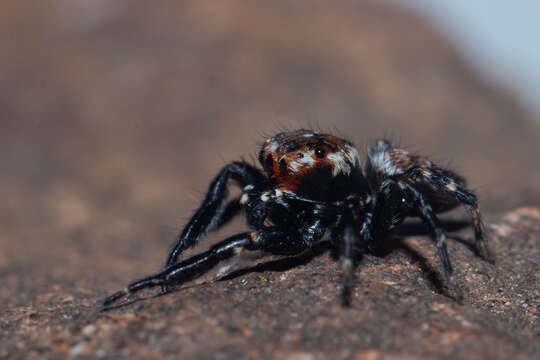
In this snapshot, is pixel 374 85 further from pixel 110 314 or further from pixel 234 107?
pixel 110 314

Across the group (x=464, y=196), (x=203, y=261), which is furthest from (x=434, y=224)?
(x=203, y=261)

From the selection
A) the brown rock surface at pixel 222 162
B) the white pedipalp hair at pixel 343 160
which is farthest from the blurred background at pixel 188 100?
the white pedipalp hair at pixel 343 160

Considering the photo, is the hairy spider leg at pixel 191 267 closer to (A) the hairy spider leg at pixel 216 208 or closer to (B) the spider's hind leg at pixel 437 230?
(A) the hairy spider leg at pixel 216 208

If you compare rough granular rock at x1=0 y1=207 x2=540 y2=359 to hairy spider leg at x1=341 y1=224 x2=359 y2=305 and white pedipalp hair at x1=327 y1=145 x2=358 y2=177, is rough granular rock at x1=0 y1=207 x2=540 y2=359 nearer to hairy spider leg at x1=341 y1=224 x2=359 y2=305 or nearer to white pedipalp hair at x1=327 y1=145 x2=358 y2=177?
hairy spider leg at x1=341 y1=224 x2=359 y2=305

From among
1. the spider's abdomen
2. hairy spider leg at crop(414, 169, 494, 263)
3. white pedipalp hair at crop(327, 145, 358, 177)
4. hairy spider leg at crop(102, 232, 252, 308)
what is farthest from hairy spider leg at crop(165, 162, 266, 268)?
hairy spider leg at crop(414, 169, 494, 263)

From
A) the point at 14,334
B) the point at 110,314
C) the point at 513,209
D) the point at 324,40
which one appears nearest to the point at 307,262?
the point at 110,314

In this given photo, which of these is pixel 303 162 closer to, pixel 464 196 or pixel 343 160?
pixel 343 160
